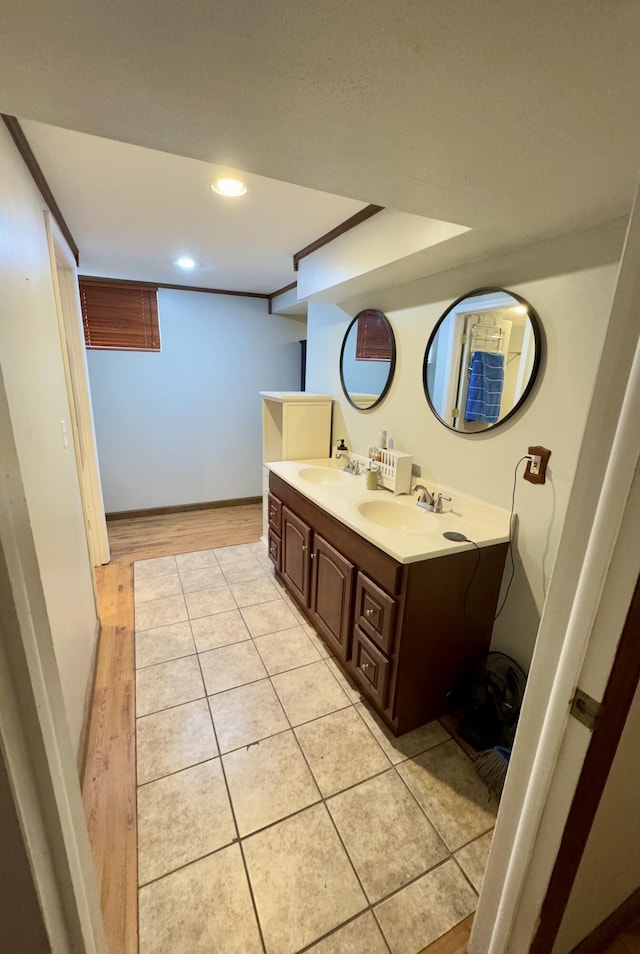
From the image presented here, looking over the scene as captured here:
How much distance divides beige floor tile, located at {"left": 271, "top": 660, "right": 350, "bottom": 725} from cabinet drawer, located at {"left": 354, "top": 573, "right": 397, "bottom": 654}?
1.33ft

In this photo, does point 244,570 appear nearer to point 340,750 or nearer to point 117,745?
point 117,745

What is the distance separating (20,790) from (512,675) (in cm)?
173

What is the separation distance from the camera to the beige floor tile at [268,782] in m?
1.33

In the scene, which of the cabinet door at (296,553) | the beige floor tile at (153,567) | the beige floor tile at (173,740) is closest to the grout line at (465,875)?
the beige floor tile at (173,740)

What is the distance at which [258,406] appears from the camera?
13.9 ft

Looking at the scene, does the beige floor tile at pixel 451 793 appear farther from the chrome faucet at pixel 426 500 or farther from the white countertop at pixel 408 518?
the chrome faucet at pixel 426 500

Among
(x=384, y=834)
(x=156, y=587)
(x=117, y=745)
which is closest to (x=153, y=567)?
(x=156, y=587)

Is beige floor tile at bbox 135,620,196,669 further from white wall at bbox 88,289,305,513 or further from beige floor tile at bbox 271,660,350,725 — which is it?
white wall at bbox 88,289,305,513

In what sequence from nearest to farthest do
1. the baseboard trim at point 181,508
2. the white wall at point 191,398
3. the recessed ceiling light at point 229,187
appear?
1. the recessed ceiling light at point 229,187
2. the white wall at point 191,398
3. the baseboard trim at point 181,508

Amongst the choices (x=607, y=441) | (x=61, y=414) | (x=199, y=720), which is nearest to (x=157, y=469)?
(x=61, y=414)

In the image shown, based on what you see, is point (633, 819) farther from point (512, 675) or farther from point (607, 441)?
point (607, 441)

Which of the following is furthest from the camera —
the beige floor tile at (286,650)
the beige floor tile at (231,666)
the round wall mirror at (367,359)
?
Answer: the round wall mirror at (367,359)

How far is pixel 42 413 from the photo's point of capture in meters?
1.40

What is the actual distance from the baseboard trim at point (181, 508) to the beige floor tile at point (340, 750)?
2.95m
